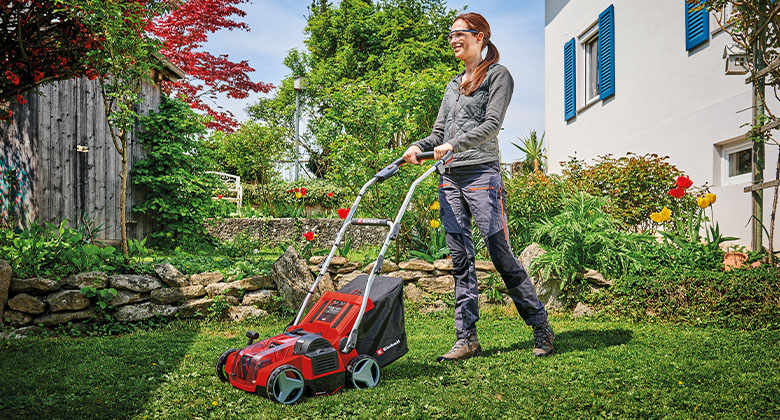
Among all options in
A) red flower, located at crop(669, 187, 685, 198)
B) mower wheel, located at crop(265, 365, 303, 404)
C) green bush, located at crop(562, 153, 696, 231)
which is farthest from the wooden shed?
red flower, located at crop(669, 187, 685, 198)

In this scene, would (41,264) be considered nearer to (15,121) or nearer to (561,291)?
(15,121)

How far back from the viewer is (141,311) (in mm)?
4301

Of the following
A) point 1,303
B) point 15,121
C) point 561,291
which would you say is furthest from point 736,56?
point 15,121

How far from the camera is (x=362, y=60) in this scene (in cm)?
1997

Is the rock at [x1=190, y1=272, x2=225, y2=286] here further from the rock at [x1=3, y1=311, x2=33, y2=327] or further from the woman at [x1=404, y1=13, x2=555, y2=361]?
the woman at [x1=404, y1=13, x2=555, y2=361]

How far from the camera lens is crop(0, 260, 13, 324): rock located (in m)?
3.95

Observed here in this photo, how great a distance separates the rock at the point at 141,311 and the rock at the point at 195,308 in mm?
64

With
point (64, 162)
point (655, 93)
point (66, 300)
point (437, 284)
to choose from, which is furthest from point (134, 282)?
point (655, 93)

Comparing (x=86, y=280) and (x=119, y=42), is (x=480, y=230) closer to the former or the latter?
(x=86, y=280)

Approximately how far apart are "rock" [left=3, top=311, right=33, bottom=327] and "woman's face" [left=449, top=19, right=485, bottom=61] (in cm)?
365

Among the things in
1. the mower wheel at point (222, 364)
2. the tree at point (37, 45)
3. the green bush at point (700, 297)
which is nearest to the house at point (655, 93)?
the green bush at point (700, 297)

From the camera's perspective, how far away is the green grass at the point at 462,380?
2.30 m

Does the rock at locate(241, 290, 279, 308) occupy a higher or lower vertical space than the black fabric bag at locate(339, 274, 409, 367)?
lower

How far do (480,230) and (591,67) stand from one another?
6.88 meters
